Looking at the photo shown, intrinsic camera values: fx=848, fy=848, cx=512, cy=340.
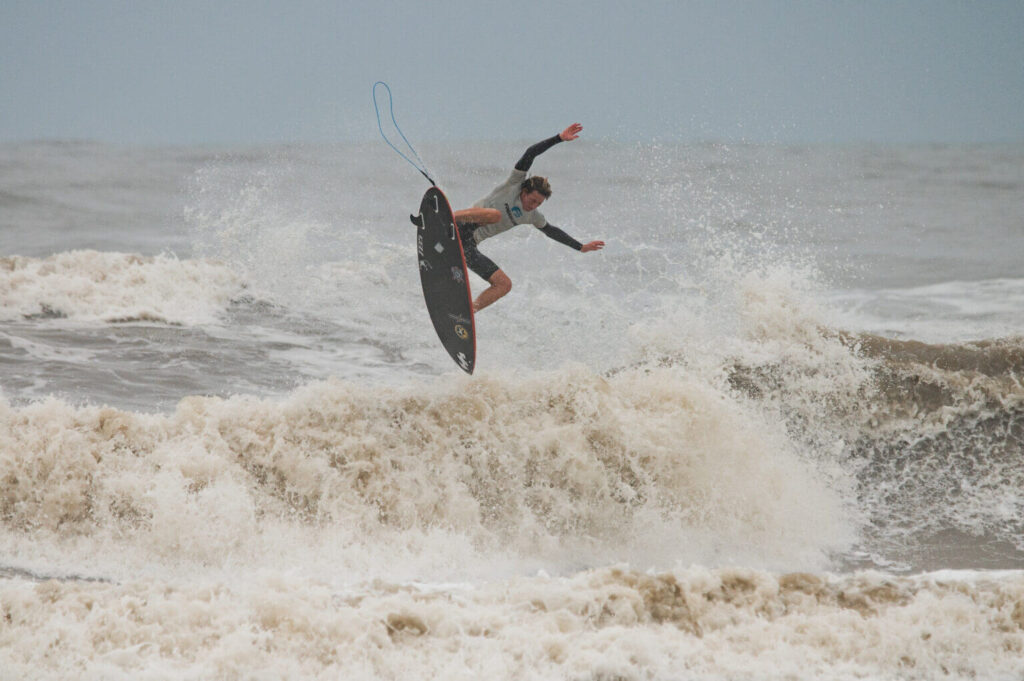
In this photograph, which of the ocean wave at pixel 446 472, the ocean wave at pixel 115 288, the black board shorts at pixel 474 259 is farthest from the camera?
the ocean wave at pixel 115 288

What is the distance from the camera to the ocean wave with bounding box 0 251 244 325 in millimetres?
10594

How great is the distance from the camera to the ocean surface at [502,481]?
421cm

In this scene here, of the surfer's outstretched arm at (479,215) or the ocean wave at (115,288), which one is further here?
the ocean wave at (115,288)

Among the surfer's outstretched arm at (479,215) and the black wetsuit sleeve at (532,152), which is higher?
the black wetsuit sleeve at (532,152)

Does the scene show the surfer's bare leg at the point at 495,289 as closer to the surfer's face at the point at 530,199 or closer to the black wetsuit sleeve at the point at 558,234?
the black wetsuit sleeve at the point at 558,234

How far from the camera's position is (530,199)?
6.45 metres

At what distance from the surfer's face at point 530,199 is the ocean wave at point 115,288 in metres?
5.92

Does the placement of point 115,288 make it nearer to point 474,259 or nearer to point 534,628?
point 474,259

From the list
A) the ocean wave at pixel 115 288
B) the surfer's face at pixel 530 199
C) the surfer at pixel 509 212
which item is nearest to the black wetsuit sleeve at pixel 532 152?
the surfer at pixel 509 212

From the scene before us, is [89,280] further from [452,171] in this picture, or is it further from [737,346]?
[452,171]

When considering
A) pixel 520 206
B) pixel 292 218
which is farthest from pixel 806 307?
pixel 292 218

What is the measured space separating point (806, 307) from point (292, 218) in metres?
12.5

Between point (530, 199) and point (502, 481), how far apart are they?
6.97 feet

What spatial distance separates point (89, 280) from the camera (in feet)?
37.0
